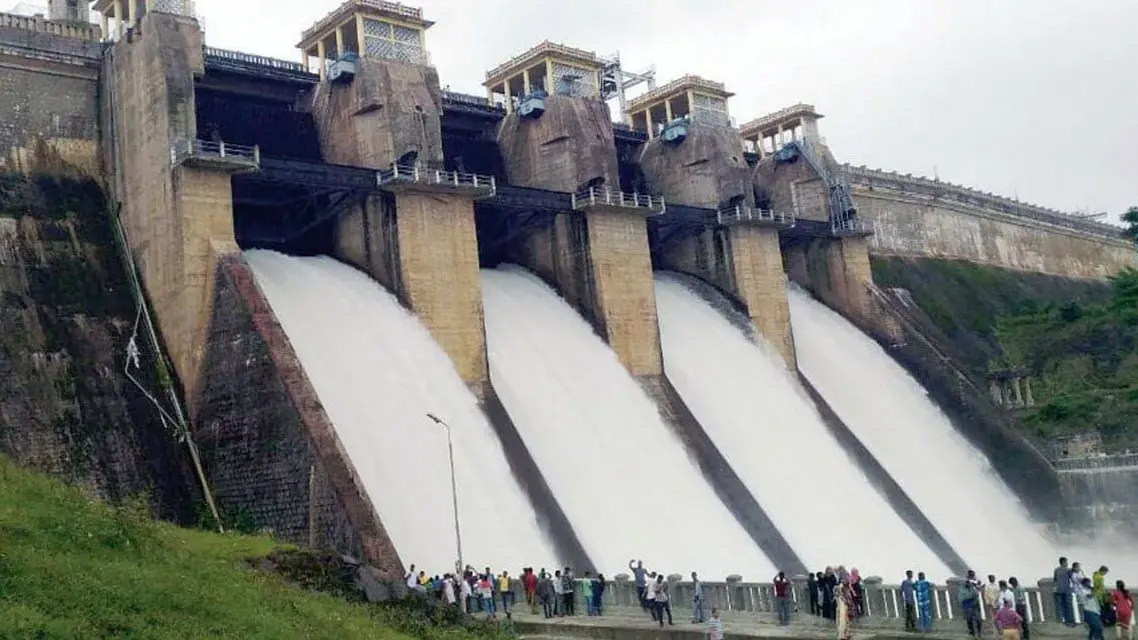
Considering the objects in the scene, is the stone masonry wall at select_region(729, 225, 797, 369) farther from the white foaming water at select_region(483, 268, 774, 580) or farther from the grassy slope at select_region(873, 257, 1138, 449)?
the grassy slope at select_region(873, 257, 1138, 449)

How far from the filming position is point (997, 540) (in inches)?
1539

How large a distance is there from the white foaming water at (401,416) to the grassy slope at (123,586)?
877 cm

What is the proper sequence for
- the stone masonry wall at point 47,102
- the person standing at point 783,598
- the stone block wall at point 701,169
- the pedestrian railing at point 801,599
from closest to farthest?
the pedestrian railing at point 801,599
the person standing at point 783,598
the stone masonry wall at point 47,102
the stone block wall at point 701,169

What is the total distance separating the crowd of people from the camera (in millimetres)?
15617

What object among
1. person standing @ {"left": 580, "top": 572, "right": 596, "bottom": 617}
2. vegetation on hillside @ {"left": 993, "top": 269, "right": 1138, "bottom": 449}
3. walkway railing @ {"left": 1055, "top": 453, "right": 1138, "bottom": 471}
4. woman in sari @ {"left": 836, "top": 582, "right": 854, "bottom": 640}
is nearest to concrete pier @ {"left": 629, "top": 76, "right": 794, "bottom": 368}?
walkway railing @ {"left": 1055, "top": 453, "right": 1138, "bottom": 471}

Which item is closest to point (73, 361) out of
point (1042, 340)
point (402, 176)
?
point (402, 176)

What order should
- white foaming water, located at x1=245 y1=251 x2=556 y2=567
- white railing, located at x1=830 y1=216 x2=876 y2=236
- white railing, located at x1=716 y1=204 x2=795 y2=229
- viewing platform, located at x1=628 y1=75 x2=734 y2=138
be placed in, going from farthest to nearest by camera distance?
1. white railing, located at x1=830 y1=216 x2=876 y2=236
2. viewing platform, located at x1=628 y1=75 x2=734 y2=138
3. white railing, located at x1=716 y1=204 x2=795 y2=229
4. white foaming water, located at x1=245 y1=251 x2=556 y2=567

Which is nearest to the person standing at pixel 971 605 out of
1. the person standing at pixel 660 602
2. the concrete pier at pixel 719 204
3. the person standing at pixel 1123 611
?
the person standing at pixel 1123 611

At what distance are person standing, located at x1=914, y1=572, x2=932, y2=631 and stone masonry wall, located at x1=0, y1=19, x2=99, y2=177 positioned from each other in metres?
27.4

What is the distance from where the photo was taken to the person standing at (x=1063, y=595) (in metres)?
16.7

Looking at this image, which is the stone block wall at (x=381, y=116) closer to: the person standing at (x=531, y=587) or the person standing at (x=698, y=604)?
the person standing at (x=531, y=587)

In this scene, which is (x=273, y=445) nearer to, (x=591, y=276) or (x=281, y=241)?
(x=281, y=241)

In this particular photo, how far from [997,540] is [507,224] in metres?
22.5

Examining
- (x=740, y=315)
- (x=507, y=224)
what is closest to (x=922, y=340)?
(x=740, y=315)
